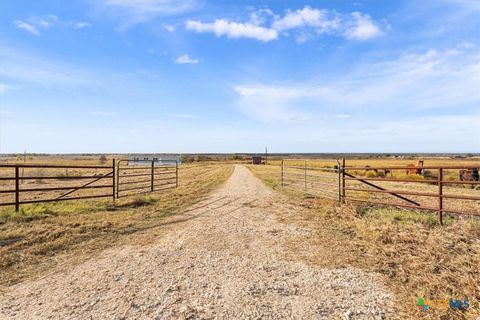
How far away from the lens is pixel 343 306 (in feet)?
12.4

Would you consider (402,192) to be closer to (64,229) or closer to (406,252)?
(406,252)

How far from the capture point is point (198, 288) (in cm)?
426

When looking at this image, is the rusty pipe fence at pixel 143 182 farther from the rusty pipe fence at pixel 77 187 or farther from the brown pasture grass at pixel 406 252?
the brown pasture grass at pixel 406 252

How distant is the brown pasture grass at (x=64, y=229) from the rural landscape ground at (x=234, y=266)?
35 mm

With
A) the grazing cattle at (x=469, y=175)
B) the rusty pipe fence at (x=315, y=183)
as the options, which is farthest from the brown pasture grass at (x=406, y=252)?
the grazing cattle at (x=469, y=175)

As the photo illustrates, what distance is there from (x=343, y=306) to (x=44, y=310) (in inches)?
147

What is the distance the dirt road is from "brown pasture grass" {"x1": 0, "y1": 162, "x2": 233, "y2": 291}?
0.71 meters

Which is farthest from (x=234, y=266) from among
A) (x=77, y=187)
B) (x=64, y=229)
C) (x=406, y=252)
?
(x=77, y=187)

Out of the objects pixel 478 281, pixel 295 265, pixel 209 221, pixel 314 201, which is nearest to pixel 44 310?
pixel 295 265

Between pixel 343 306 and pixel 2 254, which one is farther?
pixel 2 254

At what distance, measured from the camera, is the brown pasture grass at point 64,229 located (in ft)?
17.5

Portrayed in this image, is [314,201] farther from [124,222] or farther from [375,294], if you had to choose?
[375,294]

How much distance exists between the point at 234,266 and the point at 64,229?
483 cm

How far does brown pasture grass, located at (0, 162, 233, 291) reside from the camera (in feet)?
17.5
